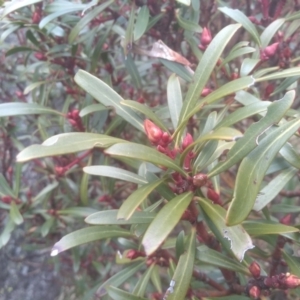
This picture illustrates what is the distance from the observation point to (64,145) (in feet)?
2.07

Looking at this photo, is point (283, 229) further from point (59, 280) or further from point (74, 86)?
point (59, 280)

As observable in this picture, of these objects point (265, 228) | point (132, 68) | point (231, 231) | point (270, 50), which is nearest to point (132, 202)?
point (231, 231)

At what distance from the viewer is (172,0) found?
1.21 metres

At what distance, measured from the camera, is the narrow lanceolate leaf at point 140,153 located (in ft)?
2.01

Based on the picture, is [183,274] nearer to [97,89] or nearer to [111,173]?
[111,173]

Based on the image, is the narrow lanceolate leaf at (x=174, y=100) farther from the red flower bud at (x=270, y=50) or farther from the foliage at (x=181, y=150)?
the red flower bud at (x=270, y=50)

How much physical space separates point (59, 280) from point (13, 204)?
1195 mm

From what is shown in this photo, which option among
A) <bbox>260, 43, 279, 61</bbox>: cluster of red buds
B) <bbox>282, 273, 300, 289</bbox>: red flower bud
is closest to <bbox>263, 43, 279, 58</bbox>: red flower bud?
<bbox>260, 43, 279, 61</bbox>: cluster of red buds

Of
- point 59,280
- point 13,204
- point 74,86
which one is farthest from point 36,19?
point 59,280

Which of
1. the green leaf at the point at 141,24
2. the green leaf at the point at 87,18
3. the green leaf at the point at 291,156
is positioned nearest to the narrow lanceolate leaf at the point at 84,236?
the green leaf at the point at 291,156

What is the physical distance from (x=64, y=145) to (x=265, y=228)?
14.7 inches

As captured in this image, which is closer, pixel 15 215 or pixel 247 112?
pixel 247 112

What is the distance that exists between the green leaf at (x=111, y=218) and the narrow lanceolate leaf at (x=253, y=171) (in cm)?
22

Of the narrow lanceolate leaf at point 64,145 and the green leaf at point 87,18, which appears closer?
the narrow lanceolate leaf at point 64,145
